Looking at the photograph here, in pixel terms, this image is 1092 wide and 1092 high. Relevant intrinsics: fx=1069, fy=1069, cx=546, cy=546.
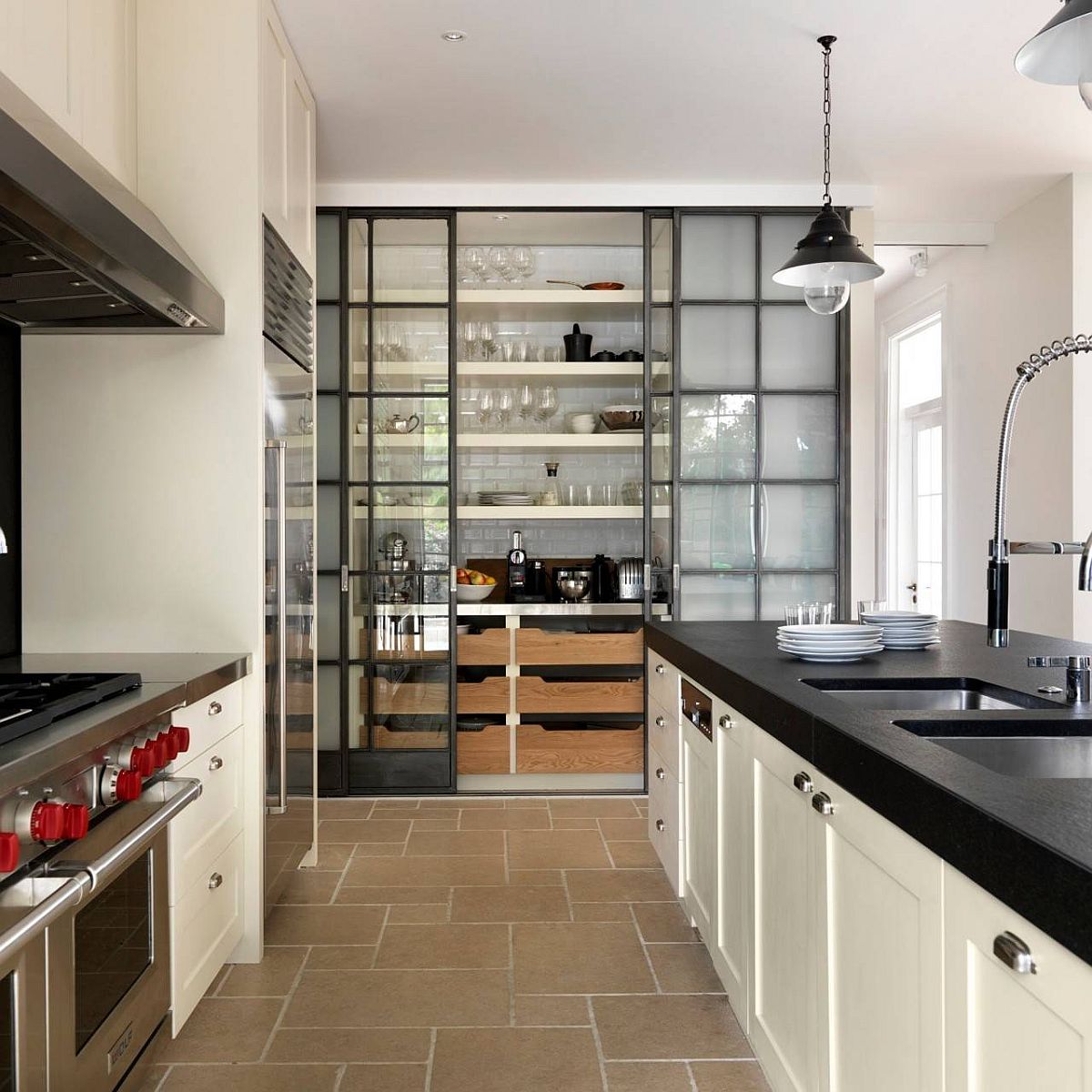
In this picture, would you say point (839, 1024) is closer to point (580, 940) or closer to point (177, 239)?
point (580, 940)

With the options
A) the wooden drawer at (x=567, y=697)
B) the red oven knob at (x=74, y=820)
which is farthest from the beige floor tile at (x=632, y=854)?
the red oven knob at (x=74, y=820)

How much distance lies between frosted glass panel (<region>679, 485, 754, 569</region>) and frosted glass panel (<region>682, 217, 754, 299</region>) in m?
0.91

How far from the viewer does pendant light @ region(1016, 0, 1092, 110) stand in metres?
1.59

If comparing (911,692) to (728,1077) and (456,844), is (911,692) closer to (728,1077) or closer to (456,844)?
(728,1077)

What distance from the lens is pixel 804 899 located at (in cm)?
182

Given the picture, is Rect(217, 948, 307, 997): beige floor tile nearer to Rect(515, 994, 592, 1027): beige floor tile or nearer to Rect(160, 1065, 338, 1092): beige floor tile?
Rect(160, 1065, 338, 1092): beige floor tile

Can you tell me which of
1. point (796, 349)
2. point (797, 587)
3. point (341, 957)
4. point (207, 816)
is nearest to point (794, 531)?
point (797, 587)

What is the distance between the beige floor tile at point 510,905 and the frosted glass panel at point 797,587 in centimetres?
192

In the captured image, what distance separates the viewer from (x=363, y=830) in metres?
4.27

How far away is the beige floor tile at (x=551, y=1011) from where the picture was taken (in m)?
2.58

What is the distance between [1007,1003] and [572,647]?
3893mm

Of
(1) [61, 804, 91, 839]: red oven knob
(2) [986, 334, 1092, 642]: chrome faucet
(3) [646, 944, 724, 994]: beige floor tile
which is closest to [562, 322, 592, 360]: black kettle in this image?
(3) [646, 944, 724, 994]: beige floor tile

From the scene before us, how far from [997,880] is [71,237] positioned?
1809 millimetres

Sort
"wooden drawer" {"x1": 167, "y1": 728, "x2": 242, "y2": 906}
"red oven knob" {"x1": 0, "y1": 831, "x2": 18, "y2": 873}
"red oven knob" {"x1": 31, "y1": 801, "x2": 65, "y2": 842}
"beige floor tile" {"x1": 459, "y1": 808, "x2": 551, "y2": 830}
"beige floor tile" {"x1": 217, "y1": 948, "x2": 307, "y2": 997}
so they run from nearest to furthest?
"red oven knob" {"x1": 0, "y1": 831, "x2": 18, "y2": 873}
"red oven knob" {"x1": 31, "y1": 801, "x2": 65, "y2": 842}
"wooden drawer" {"x1": 167, "y1": 728, "x2": 242, "y2": 906}
"beige floor tile" {"x1": 217, "y1": 948, "x2": 307, "y2": 997}
"beige floor tile" {"x1": 459, "y1": 808, "x2": 551, "y2": 830}
